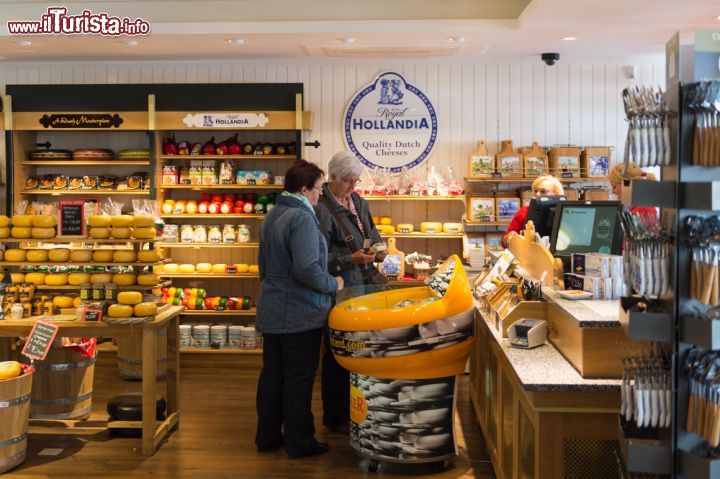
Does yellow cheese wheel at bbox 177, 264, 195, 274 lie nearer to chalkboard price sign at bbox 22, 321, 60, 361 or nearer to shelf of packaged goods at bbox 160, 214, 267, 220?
shelf of packaged goods at bbox 160, 214, 267, 220

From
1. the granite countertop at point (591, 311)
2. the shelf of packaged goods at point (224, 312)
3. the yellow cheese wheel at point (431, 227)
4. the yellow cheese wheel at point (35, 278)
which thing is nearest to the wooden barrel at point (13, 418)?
the yellow cheese wheel at point (35, 278)

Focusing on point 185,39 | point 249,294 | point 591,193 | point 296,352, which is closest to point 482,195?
point 591,193

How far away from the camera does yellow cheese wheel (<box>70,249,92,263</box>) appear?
16.6 feet

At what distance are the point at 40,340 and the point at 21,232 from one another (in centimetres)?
89

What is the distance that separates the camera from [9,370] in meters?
4.30

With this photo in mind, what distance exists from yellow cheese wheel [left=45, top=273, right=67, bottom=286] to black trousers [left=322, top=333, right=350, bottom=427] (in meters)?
1.94

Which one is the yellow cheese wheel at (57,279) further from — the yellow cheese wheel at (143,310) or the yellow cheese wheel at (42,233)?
the yellow cheese wheel at (143,310)

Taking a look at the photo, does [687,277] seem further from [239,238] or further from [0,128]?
[0,128]

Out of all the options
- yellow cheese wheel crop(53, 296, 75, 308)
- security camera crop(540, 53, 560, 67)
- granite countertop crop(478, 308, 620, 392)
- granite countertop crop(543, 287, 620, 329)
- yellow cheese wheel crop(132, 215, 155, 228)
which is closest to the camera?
granite countertop crop(478, 308, 620, 392)

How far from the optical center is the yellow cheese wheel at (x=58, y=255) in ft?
16.5

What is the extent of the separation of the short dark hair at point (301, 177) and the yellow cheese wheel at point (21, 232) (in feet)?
5.98

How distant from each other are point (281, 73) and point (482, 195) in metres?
2.32

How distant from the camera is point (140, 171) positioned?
25.5ft

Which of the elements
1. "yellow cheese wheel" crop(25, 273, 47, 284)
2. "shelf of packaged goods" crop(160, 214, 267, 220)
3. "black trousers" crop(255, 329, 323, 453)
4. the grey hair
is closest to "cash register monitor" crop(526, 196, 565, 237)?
the grey hair
